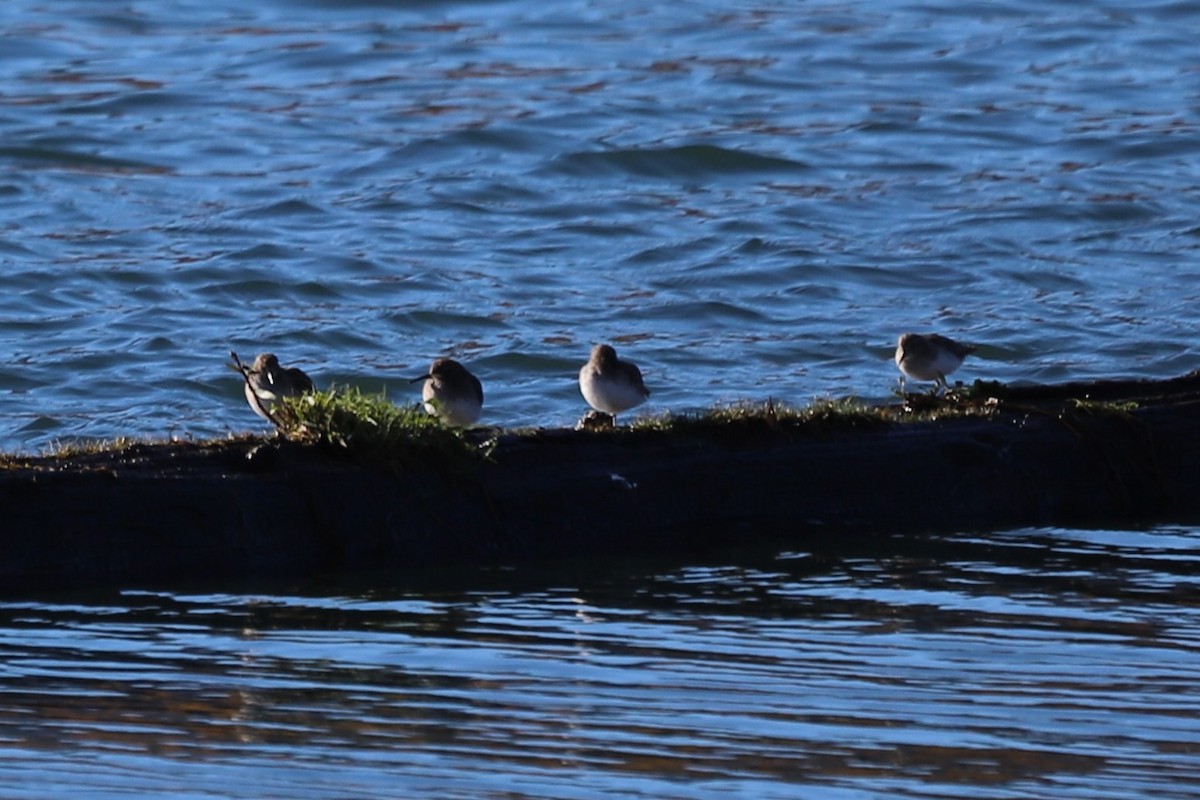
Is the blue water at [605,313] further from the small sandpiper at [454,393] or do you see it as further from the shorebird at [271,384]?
the shorebird at [271,384]

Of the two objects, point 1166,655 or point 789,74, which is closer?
point 1166,655

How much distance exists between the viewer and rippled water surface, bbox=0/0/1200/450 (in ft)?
58.1

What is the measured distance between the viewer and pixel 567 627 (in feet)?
27.5

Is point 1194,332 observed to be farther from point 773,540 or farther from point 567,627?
point 567,627

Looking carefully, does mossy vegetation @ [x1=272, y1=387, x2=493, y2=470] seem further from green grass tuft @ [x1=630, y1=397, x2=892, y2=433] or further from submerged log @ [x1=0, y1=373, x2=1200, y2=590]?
green grass tuft @ [x1=630, y1=397, x2=892, y2=433]

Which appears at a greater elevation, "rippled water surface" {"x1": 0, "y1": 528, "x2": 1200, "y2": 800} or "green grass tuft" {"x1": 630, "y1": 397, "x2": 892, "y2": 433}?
"green grass tuft" {"x1": 630, "y1": 397, "x2": 892, "y2": 433}

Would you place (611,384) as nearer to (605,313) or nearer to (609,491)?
(609,491)

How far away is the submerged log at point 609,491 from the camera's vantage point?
869 centimetres

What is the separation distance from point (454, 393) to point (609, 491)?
1.54m

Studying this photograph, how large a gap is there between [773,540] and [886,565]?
1.92 ft

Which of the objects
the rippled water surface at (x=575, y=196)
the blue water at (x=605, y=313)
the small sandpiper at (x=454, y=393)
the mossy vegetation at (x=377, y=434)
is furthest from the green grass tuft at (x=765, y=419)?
the rippled water surface at (x=575, y=196)

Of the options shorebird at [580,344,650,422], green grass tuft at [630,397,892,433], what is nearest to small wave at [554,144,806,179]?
shorebird at [580,344,650,422]

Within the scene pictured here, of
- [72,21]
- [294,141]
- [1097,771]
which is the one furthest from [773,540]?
[72,21]

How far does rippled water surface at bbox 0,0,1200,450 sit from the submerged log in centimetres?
544
